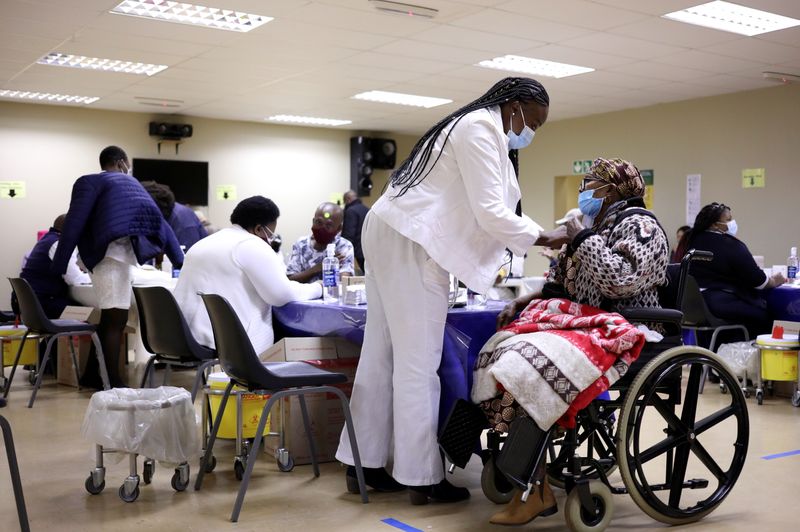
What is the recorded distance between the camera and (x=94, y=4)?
625cm

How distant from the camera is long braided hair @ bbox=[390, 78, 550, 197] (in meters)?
3.09

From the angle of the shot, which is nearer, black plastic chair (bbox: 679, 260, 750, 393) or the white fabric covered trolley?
the white fabric covered trolley

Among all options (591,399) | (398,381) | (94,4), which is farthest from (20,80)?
(591,399)

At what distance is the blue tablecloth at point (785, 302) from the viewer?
5.91 metres

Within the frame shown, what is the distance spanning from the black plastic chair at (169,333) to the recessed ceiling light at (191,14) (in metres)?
2.98

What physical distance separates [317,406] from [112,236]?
7.72 ft

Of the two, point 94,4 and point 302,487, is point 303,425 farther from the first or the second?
point 94,4

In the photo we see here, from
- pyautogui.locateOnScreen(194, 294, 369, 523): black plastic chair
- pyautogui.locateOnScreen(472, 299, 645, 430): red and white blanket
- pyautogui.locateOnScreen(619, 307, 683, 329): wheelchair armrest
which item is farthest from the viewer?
pyautogui.locateOnScreen(194, 294, 369, 523): black plastic chair

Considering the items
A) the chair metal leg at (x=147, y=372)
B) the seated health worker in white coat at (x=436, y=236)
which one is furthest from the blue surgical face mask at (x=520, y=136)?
the chair metal leg at (x=147, y=372)

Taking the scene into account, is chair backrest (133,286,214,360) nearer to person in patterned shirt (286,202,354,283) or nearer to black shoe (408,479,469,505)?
black shoe (408,479,469,505)


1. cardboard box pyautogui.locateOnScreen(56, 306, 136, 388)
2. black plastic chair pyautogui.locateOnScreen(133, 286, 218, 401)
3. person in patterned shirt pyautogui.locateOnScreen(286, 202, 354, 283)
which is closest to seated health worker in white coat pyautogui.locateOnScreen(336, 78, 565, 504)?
black plastic chair pyautogui.locateOnScreen(133, 286, 218, 401)

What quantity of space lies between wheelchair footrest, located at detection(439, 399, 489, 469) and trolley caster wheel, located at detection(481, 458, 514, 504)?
0.19m

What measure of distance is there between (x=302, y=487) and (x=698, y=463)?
1.76 m

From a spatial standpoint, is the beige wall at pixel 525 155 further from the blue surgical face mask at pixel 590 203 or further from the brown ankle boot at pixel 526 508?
the brown ankle boot at pixel 526 508
